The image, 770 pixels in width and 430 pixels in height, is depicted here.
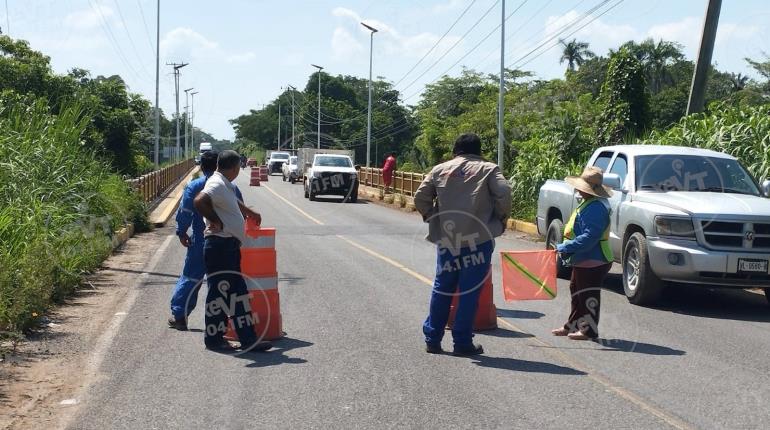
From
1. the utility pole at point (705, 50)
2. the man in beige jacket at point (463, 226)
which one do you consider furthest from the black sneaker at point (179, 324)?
the utility pole at point (705, 50)

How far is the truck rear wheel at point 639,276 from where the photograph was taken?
1101cm

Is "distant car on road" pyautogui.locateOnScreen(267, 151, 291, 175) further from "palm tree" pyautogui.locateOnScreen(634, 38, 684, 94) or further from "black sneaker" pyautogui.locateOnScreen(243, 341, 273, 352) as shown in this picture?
"black sneaker" pyautogui.locateOnScreen(243, 341, 273, 352)

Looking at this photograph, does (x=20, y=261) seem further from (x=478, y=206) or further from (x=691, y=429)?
(x=691, y=429)

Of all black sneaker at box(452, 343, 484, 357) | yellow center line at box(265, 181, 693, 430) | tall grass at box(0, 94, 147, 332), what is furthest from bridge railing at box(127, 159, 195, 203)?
black sneaker at box(452, 343, 484, 357)

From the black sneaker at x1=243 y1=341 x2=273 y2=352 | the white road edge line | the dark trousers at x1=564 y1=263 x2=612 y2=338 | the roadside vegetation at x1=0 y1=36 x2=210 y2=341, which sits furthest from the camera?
the roadside vegetation at x1=0 y1=36 x2=210 y2=341

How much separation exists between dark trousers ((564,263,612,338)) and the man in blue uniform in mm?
3645

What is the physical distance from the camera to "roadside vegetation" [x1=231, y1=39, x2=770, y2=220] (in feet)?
63.9

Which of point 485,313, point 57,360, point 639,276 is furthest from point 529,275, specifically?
point 57,360

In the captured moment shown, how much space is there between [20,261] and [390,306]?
4.07 metres

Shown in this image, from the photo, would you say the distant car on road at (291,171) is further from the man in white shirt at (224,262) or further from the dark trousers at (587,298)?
the man in white shirt at (224,262)

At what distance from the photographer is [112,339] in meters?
8.80

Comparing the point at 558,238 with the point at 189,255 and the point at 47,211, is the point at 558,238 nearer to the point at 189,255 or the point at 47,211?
the point at 189,255

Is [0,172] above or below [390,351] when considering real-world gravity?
above

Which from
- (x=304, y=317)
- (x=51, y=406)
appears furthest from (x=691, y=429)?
(x=304, y=317)
